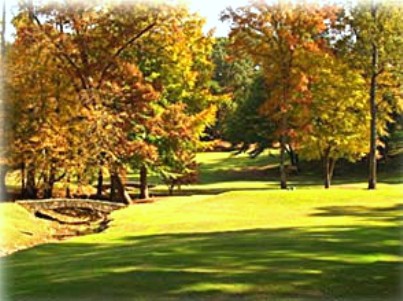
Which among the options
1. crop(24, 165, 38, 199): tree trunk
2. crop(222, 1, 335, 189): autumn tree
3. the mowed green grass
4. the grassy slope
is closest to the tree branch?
crop(222, 1, 335, 189): autumn tree

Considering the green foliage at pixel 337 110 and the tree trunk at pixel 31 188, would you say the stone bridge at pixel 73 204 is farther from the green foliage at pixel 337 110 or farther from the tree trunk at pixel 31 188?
the green foliage at pixel 337 110

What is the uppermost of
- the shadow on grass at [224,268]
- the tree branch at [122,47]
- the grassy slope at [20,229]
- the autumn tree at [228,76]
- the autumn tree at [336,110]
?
the autumn tree at [228,76]

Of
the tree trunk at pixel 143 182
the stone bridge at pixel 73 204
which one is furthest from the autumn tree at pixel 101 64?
the tree trunk at pixel 143 182

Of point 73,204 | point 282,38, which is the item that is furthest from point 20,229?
point 282,38

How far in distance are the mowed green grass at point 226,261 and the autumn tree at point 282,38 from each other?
12.9 m

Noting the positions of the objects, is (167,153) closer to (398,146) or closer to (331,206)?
(331,206)

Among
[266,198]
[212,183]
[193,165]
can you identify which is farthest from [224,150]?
[266,198]

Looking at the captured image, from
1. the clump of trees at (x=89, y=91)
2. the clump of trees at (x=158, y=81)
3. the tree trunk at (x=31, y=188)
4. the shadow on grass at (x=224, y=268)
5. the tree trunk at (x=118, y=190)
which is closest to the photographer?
the shadow on grass at (x=224, y=268)

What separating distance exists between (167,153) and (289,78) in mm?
6506

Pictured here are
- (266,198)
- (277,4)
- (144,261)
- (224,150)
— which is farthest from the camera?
(224,150)

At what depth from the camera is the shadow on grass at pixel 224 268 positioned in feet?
24.2

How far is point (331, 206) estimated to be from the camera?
2069 centimetres

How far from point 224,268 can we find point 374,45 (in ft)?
70.8

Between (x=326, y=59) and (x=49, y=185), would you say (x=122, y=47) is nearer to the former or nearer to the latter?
(x=49, y=185)
